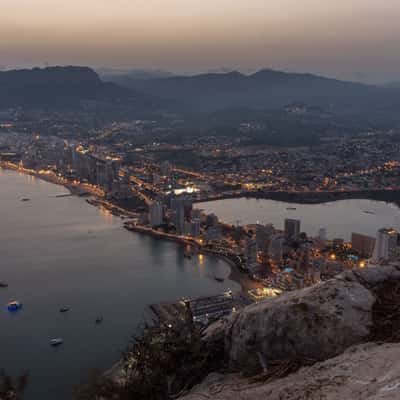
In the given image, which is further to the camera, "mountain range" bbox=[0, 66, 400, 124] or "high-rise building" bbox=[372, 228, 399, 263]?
"mountain range" bbox=[0, 66, 400, 124]

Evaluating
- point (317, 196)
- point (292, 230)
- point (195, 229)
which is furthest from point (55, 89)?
point (292, 230)

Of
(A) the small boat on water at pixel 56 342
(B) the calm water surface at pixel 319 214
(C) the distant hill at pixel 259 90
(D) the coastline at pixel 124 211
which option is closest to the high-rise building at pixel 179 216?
(D) the coastline at pixel 124 211

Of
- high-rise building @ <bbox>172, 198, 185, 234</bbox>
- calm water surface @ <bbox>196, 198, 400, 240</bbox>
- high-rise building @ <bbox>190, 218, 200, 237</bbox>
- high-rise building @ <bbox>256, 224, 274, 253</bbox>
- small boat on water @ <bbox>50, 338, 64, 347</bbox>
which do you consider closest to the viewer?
small boat on water @ <bbox>50, 338, 64, 347</bbox>

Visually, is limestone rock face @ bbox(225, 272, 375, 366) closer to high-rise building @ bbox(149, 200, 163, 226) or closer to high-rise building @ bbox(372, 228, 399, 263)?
high-rise building @ bbox(372, 228, 399, 263)

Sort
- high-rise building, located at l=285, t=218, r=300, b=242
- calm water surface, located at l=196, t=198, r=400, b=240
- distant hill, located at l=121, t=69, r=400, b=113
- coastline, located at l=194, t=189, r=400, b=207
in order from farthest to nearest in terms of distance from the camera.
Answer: distant hill, located at l=121, t=69, r=400, b=113 → coastline, located at l=194, t=189, r=400, b=207 → calm water surface, located at l=196, t=198, r=400, b=240 → high-rise building, located at l=285, t=218, r=300, b=242

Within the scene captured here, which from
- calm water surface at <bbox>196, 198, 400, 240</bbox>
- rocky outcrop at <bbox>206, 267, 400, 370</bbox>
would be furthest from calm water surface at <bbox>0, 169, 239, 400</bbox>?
rocky outcrop at <bbox>206, 267, 400, 370</bbox>

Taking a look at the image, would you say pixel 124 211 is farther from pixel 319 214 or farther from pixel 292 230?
pixel 319 214

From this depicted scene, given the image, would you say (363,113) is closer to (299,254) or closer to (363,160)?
(363,160)

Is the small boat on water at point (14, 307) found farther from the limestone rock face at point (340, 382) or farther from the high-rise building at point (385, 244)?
the limestone rock face at point (340, 382)
